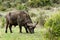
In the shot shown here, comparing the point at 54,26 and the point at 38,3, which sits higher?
the point at 54,26

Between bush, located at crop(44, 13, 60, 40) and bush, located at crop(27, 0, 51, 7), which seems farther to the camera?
bush, located at crop(27, 0, 51, 7)

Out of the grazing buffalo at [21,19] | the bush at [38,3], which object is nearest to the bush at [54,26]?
the grazing buffalo at [21,19]

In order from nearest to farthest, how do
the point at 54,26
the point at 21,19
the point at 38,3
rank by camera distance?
1. the point at 54,26
2. the point at 21,19
3. the point at 38,3

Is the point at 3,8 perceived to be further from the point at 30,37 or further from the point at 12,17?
the point at 30,37

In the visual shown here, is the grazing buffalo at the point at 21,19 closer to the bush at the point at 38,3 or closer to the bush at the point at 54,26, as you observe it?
the bush at the point at 54,26

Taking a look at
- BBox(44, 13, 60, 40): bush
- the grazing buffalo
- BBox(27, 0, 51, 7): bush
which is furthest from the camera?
BBox(27, 0, 51, 7): bush

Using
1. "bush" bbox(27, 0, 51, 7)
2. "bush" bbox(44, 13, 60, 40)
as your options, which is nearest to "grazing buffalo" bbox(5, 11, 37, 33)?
"bush" bbox(44, 13, 60, 40)

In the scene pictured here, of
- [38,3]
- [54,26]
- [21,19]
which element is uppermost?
[54,26]

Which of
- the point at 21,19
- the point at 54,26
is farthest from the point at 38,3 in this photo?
the point at 54,26

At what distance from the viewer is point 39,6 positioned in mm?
41594

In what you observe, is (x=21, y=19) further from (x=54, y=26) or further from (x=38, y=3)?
(x=38, y=3)

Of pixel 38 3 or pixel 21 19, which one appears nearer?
pixel 21 19

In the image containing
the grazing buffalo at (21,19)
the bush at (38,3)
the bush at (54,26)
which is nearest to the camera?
the bush at (54,26)

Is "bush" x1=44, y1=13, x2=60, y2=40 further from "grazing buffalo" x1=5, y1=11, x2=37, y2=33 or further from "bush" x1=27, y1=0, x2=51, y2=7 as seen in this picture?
"bush" x1=27, y1=0, x2=51, y2=7
